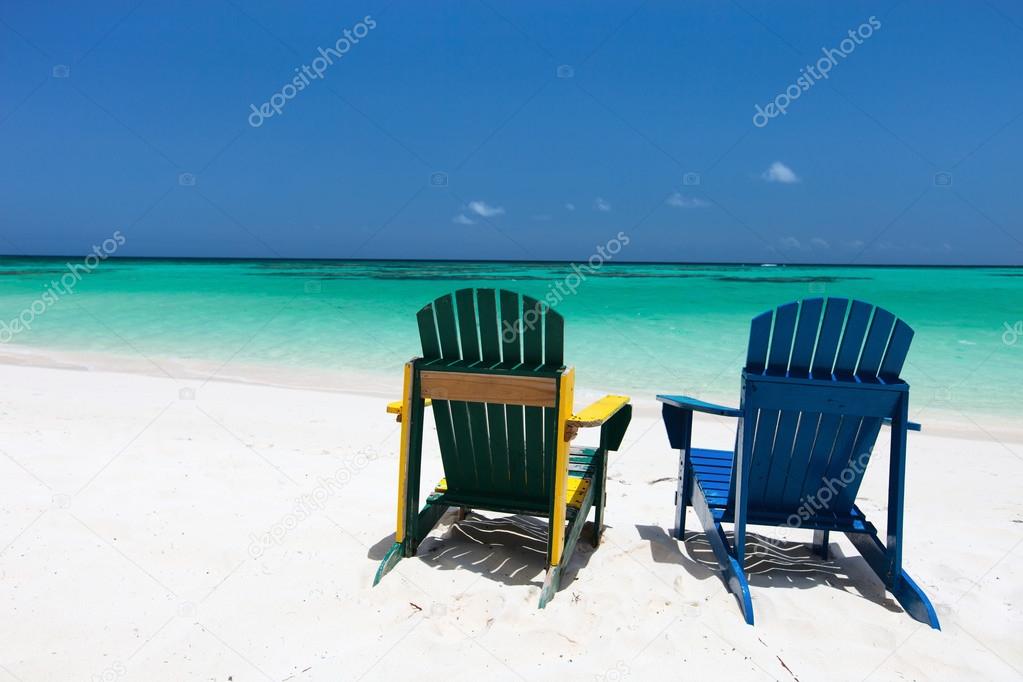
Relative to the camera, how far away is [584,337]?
12.1 m

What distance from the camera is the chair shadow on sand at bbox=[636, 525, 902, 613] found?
270cm

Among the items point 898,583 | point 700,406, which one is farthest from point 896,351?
point 898,583

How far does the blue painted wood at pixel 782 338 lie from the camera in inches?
98.2

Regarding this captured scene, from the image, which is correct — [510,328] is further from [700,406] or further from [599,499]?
[599,499]

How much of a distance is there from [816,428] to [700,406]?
47 centimetres

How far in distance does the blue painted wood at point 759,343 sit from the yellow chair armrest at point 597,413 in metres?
0.55

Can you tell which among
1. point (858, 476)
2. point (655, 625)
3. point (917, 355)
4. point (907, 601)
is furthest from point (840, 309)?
point (917, 355)

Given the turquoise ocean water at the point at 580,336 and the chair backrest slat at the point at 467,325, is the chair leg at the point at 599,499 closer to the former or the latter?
the chair backrest slat at the point at 467,325

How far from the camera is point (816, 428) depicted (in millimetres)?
2639

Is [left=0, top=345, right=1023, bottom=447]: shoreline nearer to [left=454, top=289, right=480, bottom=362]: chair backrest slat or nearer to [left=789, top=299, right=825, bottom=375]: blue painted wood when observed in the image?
[left=789, top=299, right=825, bottom=375]: blue painted wood

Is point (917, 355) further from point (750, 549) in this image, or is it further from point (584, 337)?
point (750, 549)

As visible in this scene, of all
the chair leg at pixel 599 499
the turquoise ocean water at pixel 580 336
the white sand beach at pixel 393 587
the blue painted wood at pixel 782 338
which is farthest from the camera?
the turquoise ocean water at pixel 580 336

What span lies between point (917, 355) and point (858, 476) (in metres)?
9.19

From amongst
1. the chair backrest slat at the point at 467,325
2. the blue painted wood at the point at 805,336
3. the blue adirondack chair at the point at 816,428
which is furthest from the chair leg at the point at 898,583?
the chair backrest slat at the point at 467,325
